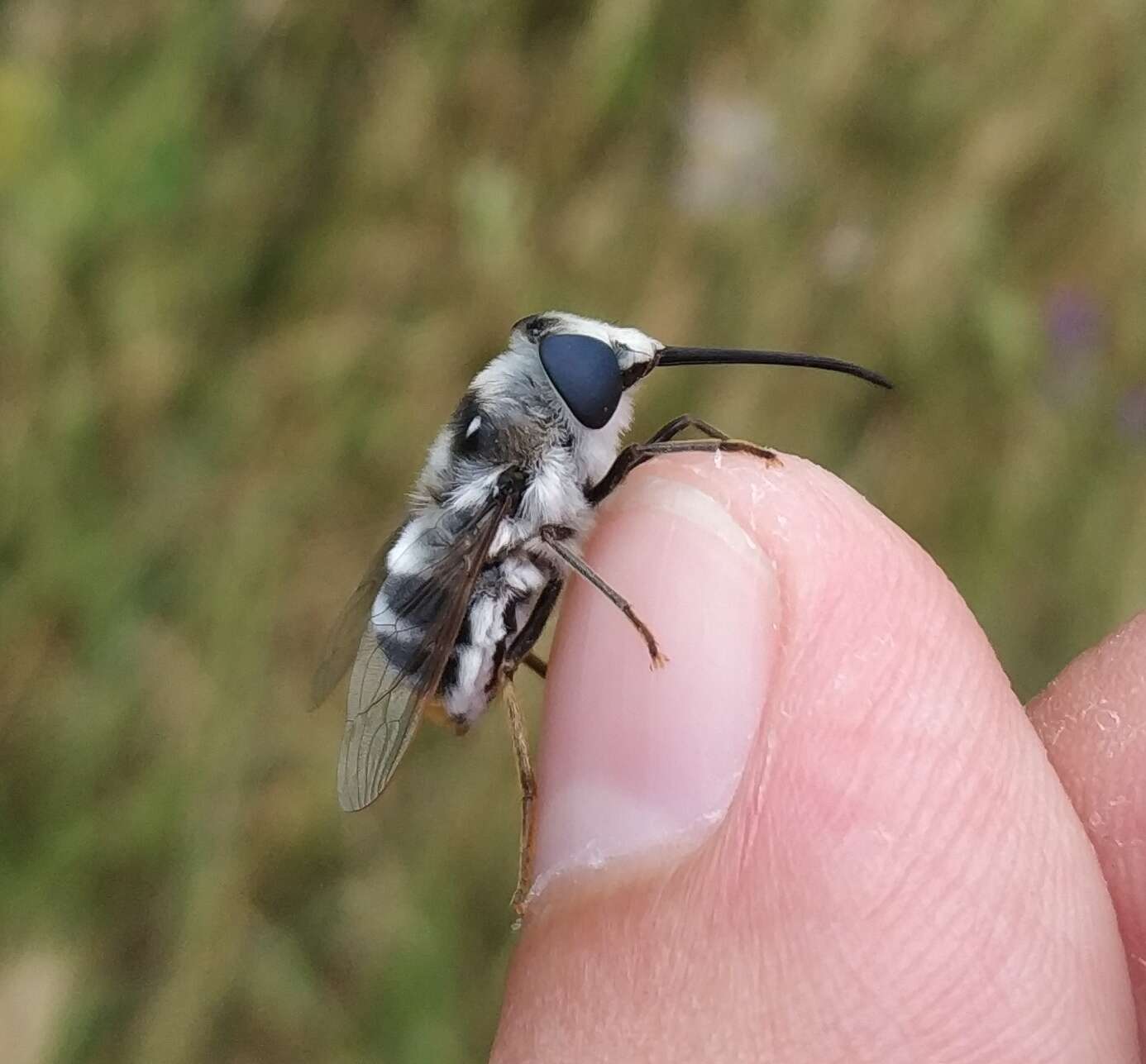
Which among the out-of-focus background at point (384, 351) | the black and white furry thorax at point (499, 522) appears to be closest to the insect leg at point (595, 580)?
the black and white furry thorax at point (499, 522)

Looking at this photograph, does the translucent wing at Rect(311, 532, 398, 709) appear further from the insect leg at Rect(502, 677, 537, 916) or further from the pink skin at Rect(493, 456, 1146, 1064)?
the pink skin at Rect(493, 456, 1146, 1064)

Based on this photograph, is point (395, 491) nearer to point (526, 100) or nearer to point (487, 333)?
point (487, 333)

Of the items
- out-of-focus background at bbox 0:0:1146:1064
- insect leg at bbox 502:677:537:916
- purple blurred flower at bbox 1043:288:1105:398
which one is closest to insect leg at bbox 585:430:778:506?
insect leg at bbox 502:677:537:916

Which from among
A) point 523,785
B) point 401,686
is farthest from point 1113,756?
point 401,686

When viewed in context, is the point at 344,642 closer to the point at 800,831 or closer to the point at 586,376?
the point at 586,376

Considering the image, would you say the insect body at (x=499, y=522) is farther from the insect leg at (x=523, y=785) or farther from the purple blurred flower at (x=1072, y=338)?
the purple blurred flower at (x=1072, y=338)

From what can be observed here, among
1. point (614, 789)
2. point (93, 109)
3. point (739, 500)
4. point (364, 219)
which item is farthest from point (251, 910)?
point (93, 109)

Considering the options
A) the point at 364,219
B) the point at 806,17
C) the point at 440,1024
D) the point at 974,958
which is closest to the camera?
the point at 974,958
